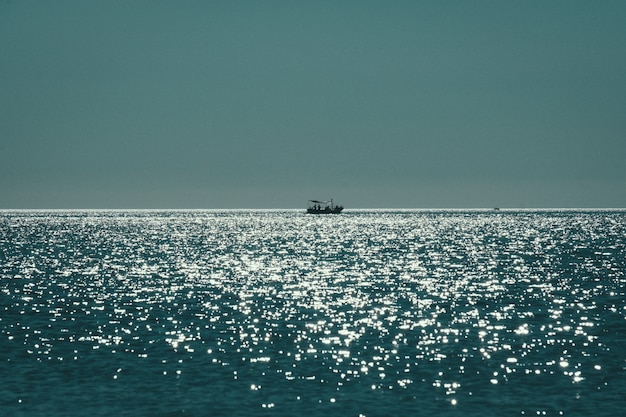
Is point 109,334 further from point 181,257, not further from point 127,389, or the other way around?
point 181,257

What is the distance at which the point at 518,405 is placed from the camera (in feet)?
107

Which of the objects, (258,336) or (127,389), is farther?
(258,336)

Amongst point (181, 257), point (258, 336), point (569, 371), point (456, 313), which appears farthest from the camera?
point (181, 257)

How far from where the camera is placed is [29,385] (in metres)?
36.0

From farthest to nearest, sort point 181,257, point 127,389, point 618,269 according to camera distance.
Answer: point 181,257
point 618,269
point 127,389

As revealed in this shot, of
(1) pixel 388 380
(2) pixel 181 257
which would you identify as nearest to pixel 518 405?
(1) pixel 388 380

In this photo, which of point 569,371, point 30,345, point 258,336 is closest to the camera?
point 569,371

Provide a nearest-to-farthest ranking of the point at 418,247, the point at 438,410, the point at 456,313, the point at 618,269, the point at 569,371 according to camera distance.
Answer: the point at 438,410 → the point at 569,371 → the point at 456,313 → the point at 618,269 → the point at 418,247

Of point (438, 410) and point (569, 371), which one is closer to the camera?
point (438, 410)

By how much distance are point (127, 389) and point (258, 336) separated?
53.0 feet

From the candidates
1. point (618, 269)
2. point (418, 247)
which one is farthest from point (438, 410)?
point (418, 247)

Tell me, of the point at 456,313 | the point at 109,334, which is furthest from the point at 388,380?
the point at 456,313

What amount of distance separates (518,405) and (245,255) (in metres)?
115

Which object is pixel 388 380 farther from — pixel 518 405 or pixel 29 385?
pixel 29 385
